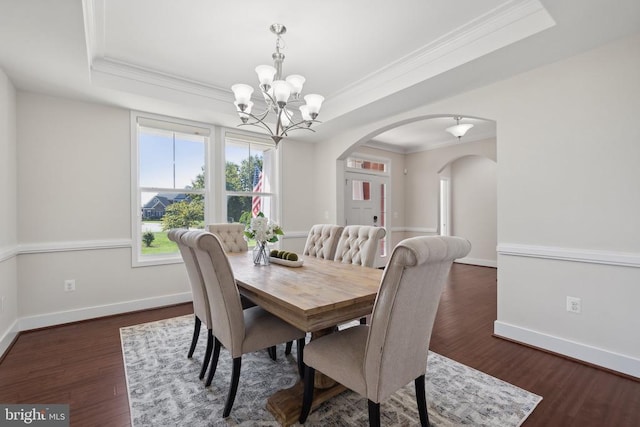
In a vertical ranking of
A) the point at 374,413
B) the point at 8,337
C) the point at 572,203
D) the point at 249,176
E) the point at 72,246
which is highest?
the point at 249,176

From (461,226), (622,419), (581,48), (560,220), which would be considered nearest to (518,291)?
(560,220)

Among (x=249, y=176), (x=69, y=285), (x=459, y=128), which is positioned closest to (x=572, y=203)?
(x=459, y=128)

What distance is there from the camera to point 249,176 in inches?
177

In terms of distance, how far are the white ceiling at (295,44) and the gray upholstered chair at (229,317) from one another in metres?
1.68

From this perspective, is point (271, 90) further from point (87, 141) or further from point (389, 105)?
point (87, 141)

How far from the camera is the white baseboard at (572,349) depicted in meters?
2.12

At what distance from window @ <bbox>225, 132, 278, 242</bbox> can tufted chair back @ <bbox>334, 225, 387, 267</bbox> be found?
1833mm

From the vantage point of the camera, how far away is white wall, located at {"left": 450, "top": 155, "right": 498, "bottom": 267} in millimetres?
6336

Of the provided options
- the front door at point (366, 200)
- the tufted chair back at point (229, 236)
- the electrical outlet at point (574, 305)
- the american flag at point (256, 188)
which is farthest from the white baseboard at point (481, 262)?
the tufted chair back at point (229, 236)

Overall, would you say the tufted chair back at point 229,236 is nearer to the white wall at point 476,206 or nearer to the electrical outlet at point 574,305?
the electrical outlet at point 574,305

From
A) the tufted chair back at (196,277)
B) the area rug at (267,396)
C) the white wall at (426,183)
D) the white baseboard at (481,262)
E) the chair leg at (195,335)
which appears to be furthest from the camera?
the white baseboard at (481,262)

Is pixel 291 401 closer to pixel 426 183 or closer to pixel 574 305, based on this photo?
pixel 574 305

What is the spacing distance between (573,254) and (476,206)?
455cm

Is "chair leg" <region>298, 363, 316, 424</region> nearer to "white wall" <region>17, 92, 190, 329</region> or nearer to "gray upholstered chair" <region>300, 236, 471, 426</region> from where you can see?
"gray upholstered chair" <region>300, 236, 471, 426</region>
